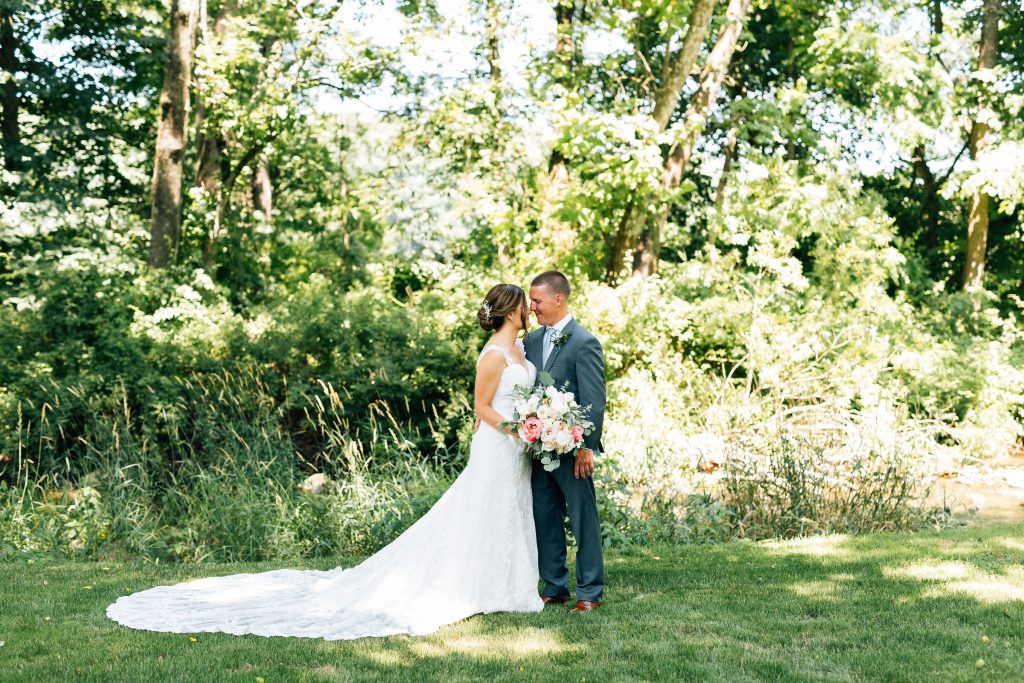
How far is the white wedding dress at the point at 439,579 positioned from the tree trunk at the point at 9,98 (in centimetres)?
1158

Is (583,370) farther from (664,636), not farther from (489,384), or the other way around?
(664,636)

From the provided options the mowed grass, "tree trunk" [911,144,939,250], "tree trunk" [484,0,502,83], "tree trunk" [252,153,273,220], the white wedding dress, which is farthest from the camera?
"tree trunk" [252,153,273,220]

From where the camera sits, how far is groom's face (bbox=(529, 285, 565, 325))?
5.51 meters

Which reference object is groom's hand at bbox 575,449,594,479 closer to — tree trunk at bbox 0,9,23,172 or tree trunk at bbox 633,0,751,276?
tree trunk at bbox 633,0,751,276

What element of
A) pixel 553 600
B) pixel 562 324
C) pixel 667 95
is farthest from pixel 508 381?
pixel 667 95

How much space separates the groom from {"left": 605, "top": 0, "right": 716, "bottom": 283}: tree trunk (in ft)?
30.9

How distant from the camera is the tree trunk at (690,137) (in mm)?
15297

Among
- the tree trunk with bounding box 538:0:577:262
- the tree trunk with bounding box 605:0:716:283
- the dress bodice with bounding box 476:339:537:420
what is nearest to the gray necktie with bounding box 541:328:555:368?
the dress bodice with bounding box 476:339:537:420

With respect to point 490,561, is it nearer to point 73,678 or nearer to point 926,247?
point 73,678

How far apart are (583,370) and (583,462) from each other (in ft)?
1.72

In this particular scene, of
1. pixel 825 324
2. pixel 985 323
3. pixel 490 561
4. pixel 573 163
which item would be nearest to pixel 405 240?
pixel 573 163

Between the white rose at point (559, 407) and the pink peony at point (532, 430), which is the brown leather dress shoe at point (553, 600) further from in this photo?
the white rose at point (559, 407)

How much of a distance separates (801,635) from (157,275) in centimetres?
1135

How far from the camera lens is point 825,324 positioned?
13352mm
